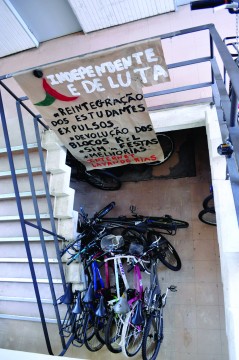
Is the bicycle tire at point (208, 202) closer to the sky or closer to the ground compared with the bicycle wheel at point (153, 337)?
closer to the sky

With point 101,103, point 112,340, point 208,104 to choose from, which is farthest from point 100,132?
point 112,340

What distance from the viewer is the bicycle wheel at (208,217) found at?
329 cm

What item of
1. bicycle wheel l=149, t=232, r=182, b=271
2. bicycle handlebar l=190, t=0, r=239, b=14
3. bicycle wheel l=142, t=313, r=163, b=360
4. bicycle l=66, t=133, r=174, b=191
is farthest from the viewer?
bicycle l=66, t=133, r=174, b=191

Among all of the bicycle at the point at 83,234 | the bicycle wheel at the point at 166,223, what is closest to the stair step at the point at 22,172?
the bicycle at the point at 83,234

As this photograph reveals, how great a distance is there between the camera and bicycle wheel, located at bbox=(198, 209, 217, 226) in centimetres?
329

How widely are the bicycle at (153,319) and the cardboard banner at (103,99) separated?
56.8 inches

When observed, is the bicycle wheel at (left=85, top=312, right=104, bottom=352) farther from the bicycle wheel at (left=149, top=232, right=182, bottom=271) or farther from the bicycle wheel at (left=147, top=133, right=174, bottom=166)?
the bicycle wheel at (left=147, top=133, right=174, bottom=166)

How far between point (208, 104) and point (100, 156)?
4.19 feet

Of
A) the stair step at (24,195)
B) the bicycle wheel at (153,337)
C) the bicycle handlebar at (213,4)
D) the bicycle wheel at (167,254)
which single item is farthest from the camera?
the bicycle wheel at (167,254)

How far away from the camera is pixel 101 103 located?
227 centimetres

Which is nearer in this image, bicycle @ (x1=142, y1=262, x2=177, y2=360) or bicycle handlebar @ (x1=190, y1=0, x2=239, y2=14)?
bicycle handlebar @ (x1=190, y1=0, x2=239, y2=14)

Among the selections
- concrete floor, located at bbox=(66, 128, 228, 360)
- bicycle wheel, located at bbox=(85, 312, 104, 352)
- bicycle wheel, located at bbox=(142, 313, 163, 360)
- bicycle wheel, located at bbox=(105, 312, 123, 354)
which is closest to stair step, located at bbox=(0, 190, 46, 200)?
concrete floor, located at bbox=(66, 128, 228, 360)

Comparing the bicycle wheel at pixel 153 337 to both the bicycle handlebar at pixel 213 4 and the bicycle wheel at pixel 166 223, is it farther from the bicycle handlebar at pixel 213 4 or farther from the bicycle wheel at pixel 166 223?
the bicycle handlebar at pixel 213 4

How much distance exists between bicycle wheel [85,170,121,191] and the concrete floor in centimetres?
10
